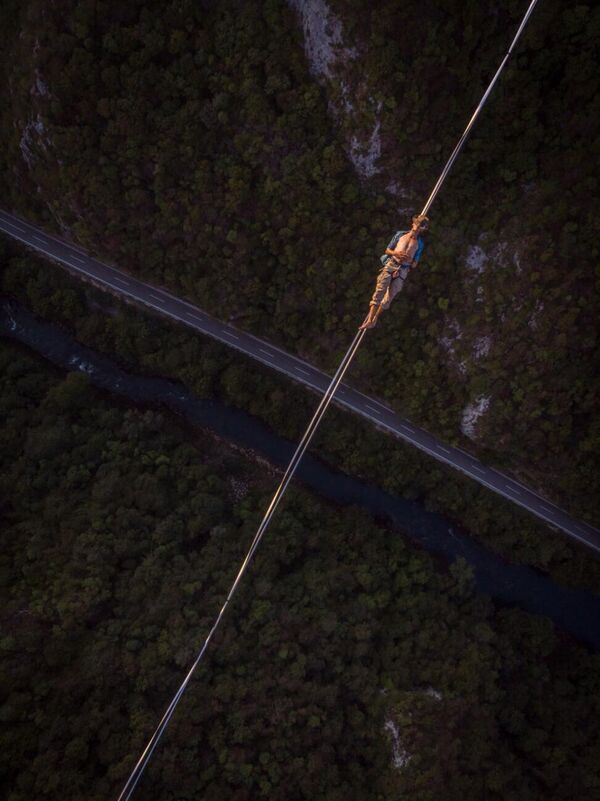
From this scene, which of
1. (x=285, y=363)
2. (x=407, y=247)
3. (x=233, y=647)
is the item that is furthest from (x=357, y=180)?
(x=233, y=647)

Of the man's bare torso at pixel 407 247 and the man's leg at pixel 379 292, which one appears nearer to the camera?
the man's leg at pixel 379 292

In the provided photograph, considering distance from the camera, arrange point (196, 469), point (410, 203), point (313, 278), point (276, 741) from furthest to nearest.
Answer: point (196, 469) → point (313, 278) → point (410, 203) → point (276, 741)

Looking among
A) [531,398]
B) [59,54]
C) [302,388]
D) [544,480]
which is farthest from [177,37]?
[544,480]

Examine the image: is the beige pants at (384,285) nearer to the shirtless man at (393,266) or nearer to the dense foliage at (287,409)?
the shirtless man at (393,266)

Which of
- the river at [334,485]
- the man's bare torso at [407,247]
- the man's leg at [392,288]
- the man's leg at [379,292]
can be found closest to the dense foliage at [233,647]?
the river at [334,485]

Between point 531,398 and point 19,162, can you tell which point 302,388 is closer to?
point 531,398

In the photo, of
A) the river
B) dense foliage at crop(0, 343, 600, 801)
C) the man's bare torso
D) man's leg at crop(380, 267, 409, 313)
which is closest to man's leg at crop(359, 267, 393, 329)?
man's leg at crop(380, 267, 409, 313)
